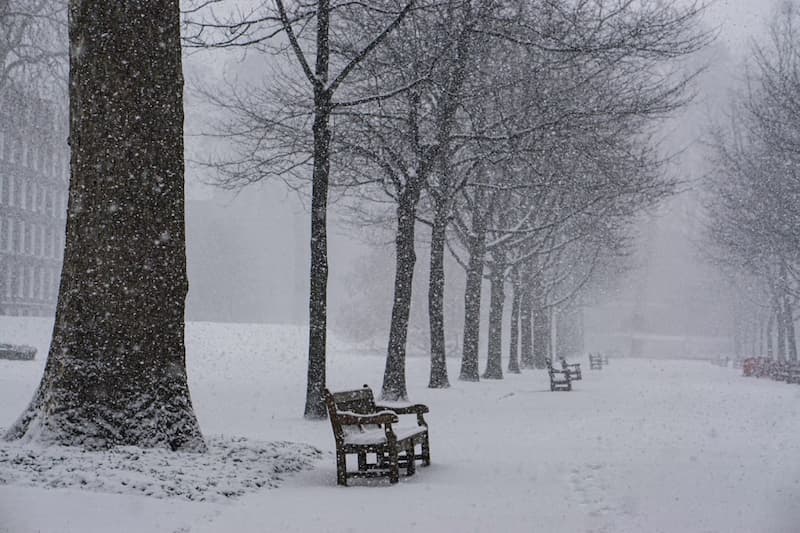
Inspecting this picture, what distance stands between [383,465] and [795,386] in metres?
26.3

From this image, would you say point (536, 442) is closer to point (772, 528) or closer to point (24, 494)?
point (772, 528)

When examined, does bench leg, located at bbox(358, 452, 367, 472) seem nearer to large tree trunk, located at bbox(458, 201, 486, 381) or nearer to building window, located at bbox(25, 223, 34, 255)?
large tree trunk, located at bbox(458, 201, 486, 381)

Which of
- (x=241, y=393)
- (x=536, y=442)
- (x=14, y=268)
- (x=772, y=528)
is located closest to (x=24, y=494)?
(x=772, y=528)

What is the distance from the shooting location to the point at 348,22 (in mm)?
21188

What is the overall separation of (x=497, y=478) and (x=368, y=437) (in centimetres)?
141

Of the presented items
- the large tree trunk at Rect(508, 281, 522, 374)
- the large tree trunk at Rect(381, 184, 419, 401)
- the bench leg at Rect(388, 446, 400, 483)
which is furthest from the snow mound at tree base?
the large tree trunk at Rect(508, 281, 522, 374)

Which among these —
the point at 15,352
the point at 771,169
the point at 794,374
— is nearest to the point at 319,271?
the point at 15,352

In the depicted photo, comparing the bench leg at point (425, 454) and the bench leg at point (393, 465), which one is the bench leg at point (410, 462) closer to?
the bench leg at point (393, 465)

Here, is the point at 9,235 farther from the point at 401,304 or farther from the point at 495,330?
the point at 401,304

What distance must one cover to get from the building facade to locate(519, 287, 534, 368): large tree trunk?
82.2 ft

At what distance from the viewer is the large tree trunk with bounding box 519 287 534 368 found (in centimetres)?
3928

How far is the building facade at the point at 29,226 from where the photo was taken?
167 ft

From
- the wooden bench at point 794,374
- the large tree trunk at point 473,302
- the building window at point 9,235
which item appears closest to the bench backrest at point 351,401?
the large tree trunk at point 473,302

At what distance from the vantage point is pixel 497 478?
32.2 ft
